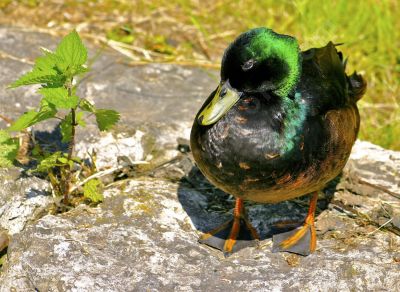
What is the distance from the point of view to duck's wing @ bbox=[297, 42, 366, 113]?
357 centimetres

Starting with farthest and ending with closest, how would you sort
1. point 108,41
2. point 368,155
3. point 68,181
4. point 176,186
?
point 108,41, point 368,155, point 176,186, point 68,181

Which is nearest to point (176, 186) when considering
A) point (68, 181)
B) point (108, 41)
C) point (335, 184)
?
point (68, 181)

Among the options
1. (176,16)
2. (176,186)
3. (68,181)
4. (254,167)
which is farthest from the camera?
(176,16)

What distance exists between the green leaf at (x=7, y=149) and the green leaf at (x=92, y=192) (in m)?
0.43

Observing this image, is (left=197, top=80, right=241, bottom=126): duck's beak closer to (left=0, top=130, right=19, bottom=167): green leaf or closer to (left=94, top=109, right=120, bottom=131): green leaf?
(left=94, top=109, right=120, bottom=131): green leaf

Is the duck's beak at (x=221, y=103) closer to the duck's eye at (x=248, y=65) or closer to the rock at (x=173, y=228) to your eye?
the duck's eye at (x=248, y=65)

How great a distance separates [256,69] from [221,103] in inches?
9.3

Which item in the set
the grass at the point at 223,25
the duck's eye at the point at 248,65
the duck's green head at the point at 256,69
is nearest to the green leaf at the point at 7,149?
the duck's green head at the point at 256,69

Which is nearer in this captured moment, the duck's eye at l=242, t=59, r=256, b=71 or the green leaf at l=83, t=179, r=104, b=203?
the duck's eye at l=242, t=59, r=256, b=71

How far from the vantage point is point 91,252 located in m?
3.44

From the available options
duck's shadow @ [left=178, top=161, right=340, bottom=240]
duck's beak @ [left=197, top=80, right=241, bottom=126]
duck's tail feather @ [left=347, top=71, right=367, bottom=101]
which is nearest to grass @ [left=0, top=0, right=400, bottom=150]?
duck's tail feather @ [left=347, top=71, right=367, bottom=101]

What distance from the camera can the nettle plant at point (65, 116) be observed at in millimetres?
3365

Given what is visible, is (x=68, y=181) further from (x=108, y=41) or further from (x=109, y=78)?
(x=108, y=41)

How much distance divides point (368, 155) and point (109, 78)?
1916mm
